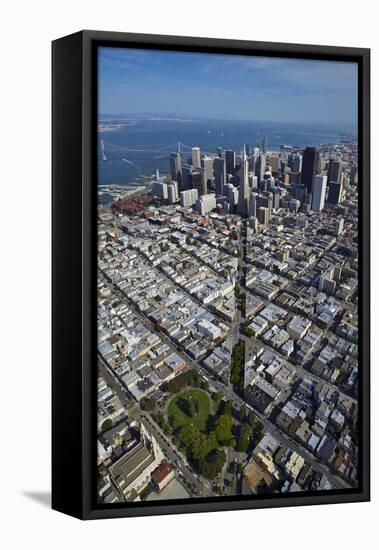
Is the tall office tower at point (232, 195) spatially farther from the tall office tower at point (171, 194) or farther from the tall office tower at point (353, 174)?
the tall office tower at point (353, 174)

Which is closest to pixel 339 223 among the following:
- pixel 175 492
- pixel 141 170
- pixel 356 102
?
pixel 356 102

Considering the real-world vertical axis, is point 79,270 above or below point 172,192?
below

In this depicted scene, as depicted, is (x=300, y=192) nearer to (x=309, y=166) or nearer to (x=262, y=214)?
(x=309, y=166)

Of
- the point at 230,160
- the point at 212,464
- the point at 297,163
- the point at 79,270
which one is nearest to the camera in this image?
the point at 79,270

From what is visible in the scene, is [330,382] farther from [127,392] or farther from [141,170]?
[141,170]

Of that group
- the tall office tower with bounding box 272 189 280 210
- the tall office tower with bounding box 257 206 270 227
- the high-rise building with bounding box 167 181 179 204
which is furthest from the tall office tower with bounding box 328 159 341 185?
the high-rise building with bounding box 167 181 179 204

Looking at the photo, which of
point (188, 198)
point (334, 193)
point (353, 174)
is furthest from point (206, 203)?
point (353, 174)

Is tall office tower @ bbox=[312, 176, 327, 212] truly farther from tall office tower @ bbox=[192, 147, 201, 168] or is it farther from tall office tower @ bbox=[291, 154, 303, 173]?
tall office tower @ bbox=[192, 147, 201, 168]
